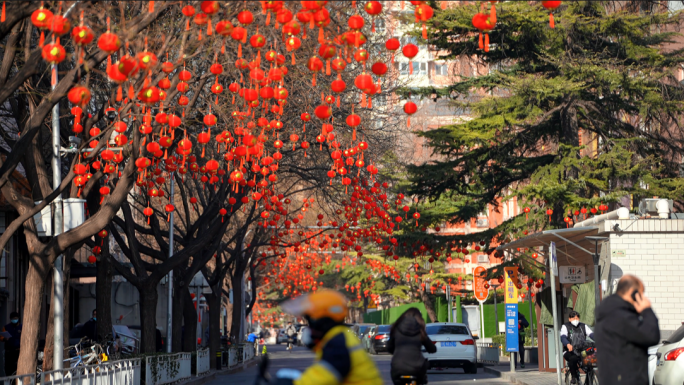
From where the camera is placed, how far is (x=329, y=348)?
5594 mm

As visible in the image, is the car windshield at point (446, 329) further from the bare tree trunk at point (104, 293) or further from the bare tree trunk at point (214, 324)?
the bare tree trunk at point (104, 293)

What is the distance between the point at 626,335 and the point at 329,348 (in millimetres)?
3267

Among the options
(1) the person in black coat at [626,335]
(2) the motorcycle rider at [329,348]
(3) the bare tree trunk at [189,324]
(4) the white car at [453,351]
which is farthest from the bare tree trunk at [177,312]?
(2) the motorcycle rider at [329,348]

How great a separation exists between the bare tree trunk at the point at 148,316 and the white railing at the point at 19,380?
11696mm

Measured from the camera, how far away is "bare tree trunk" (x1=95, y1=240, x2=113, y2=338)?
20812 mm

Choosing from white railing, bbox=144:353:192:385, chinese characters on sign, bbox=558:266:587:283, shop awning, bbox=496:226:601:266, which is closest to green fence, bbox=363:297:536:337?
shop awning, bbox=496:226:601:266

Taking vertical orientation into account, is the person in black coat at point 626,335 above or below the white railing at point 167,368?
above

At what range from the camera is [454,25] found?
25.6 metres

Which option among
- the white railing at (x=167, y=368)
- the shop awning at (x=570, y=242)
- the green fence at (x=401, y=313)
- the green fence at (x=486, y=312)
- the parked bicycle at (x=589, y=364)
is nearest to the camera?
the parked bicycle at (x=589, y=364)

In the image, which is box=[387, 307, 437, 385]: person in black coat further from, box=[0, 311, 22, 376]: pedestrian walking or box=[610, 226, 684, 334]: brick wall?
box=[0, 311, 22, 376]: pedestrian walking

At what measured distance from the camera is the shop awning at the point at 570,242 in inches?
769

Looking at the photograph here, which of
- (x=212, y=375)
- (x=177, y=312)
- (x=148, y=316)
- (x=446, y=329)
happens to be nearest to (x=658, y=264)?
(x=446, y=329)

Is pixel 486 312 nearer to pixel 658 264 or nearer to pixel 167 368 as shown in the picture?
pixel 167 368

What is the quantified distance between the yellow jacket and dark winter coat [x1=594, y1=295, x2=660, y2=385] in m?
2.91
